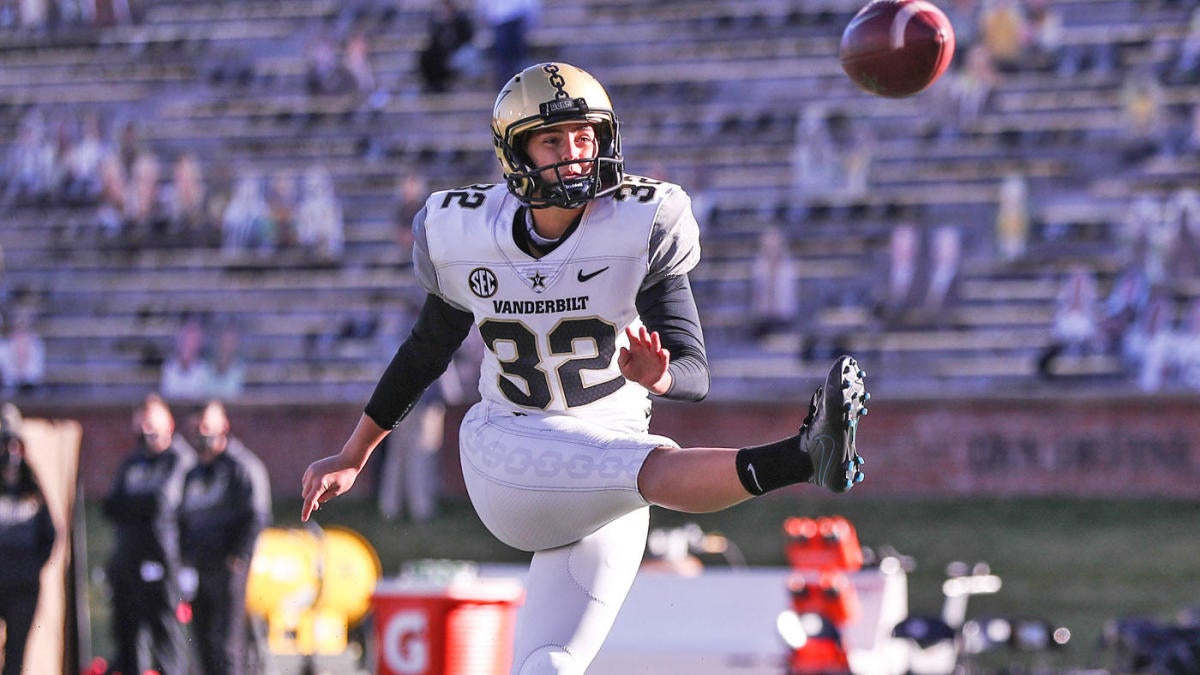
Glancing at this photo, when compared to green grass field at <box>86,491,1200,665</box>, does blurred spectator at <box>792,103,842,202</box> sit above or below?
above

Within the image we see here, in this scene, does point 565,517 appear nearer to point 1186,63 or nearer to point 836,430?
point 836,430

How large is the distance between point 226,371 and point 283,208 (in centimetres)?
268

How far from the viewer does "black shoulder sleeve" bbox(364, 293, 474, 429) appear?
4.65m

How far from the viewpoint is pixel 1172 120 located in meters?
17.5

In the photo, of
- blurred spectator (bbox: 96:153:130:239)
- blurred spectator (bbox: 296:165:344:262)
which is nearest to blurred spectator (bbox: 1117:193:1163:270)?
blurred spectator (bbox: 296:165:344:262)

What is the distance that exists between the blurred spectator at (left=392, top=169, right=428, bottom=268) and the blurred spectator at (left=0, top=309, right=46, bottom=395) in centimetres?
353

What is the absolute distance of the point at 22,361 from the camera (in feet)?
61.0

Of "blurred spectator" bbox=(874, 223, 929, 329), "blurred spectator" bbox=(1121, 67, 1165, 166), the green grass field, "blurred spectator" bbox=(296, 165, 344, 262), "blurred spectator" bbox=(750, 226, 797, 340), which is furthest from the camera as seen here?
"blurred spectator" bbox=(296, 165, 344, 262)

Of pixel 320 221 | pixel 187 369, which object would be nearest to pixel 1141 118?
pixel 320 221

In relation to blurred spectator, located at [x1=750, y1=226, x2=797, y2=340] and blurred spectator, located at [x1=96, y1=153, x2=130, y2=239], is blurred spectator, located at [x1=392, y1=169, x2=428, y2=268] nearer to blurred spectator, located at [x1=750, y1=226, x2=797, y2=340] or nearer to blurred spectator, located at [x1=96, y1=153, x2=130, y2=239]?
A: blurred spectator, located at [x1=96, y1=153, x2=130, y2=239]

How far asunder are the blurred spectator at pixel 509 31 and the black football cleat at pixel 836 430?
635 inches

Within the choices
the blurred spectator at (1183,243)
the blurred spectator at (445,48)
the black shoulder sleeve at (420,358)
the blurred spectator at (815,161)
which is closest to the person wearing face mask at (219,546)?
the black shoulder sleeve at (420,358)

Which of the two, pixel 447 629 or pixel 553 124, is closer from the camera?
pixel 553 124

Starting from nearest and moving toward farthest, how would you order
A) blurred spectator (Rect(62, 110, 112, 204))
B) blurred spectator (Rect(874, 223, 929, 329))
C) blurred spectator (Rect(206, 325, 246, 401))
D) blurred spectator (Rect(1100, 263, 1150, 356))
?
1. blurred spectator (Rect(1100, 263, 1150, 356))
2. blurred spectator (Rect(874, 223, 929, 329))
3. blurred spectator (Rect(206, 325, 246, 401))
4. blurred spectator (Rect(62, 110, 112, 204))
